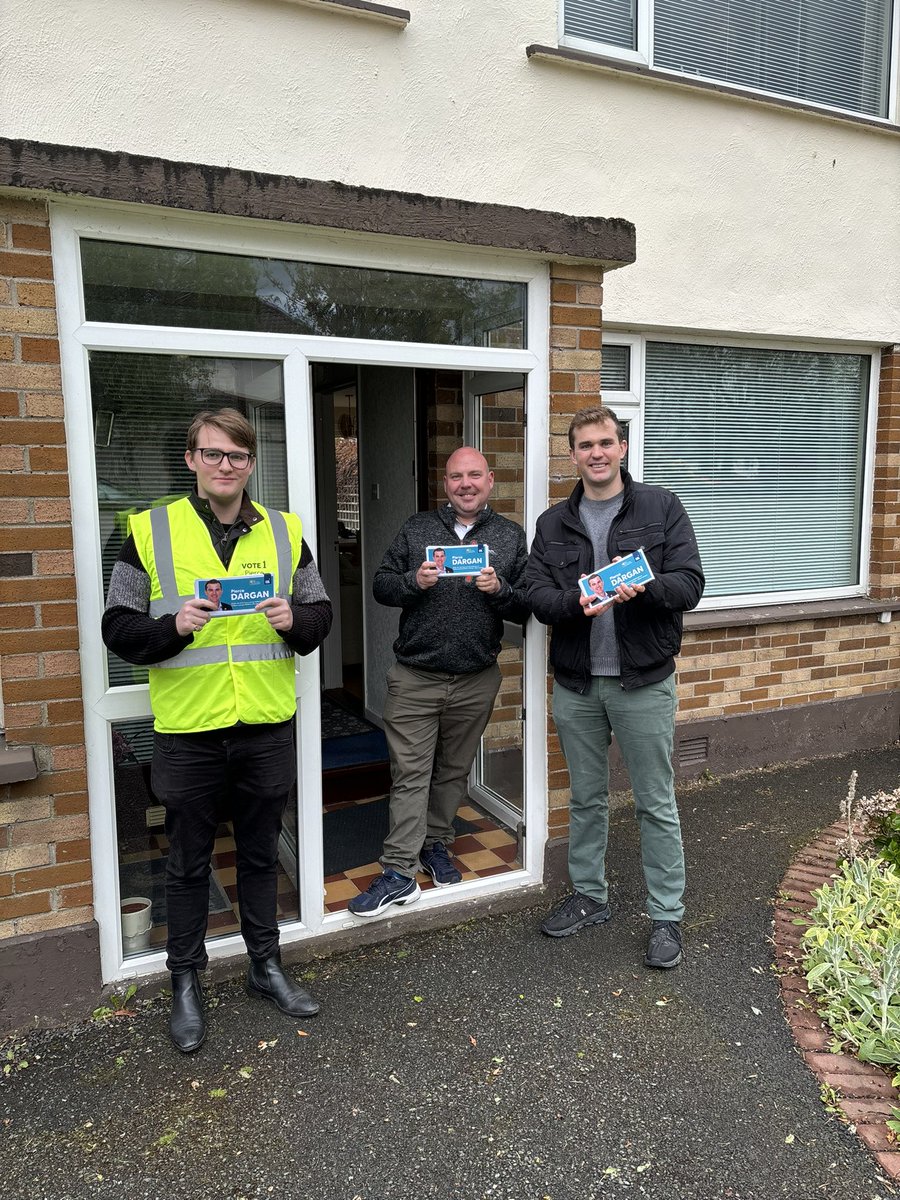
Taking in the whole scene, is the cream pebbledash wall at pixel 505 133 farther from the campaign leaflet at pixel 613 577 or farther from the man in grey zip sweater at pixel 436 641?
the campaign leaflet at pixel 613 577

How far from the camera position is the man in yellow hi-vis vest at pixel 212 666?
2863mm

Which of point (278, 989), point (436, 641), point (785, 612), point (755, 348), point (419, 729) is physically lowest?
point (278, 989)

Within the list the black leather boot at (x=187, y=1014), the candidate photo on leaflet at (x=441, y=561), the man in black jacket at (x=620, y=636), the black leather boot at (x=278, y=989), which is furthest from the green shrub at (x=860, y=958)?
the black leather boot at (x=187, y=1014)

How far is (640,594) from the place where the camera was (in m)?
3.34

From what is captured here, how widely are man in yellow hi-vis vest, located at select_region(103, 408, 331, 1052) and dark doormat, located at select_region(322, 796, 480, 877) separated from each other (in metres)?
1.07

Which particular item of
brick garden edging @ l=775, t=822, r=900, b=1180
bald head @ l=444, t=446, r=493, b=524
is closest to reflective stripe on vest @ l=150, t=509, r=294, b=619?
bald head @ l=444, t=446, r=493, b=524

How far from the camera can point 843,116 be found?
5574mm

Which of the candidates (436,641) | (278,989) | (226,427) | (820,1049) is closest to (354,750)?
(436,641)

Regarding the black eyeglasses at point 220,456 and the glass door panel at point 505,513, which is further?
the glass door panel at point 505,513

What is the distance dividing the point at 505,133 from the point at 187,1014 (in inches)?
173

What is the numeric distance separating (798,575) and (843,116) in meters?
2.96

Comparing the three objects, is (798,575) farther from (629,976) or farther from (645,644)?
(629,976)

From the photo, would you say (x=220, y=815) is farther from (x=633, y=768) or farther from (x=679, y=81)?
(x=679, y=81)

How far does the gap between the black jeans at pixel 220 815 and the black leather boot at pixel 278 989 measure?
5 centimetres
